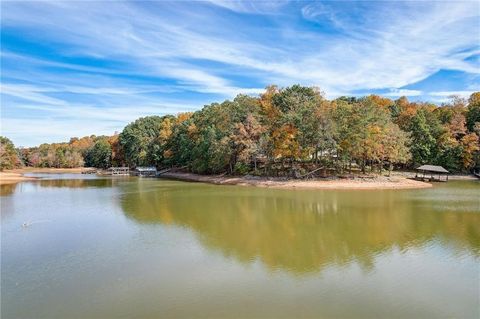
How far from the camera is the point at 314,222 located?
19969 millimetres

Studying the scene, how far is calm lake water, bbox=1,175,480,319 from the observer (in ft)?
30.0

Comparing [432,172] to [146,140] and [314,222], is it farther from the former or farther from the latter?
[146,140]

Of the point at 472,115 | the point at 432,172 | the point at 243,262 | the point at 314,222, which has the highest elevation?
the point at 472,115

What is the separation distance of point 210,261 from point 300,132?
28.4 metres

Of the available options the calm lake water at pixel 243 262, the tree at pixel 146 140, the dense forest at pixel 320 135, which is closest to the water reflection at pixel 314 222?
the calm lake water at pixel 243 262

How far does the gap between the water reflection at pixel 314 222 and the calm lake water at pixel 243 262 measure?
3.4 inches

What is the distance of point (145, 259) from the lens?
13.2 meters

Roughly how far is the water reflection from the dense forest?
831 centimetres

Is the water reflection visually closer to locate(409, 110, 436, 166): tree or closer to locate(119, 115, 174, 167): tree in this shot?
locate(409, 110, 436, 166): tree

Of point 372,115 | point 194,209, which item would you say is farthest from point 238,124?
point 194,209

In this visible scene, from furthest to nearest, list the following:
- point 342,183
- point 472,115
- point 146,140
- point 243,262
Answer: point 146,140 → point 472,115 → point 342,183 → point 243,262

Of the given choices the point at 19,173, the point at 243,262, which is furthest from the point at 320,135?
the point at 19,173

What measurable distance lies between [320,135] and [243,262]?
1079 inches

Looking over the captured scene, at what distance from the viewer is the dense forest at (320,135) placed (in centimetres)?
3894
